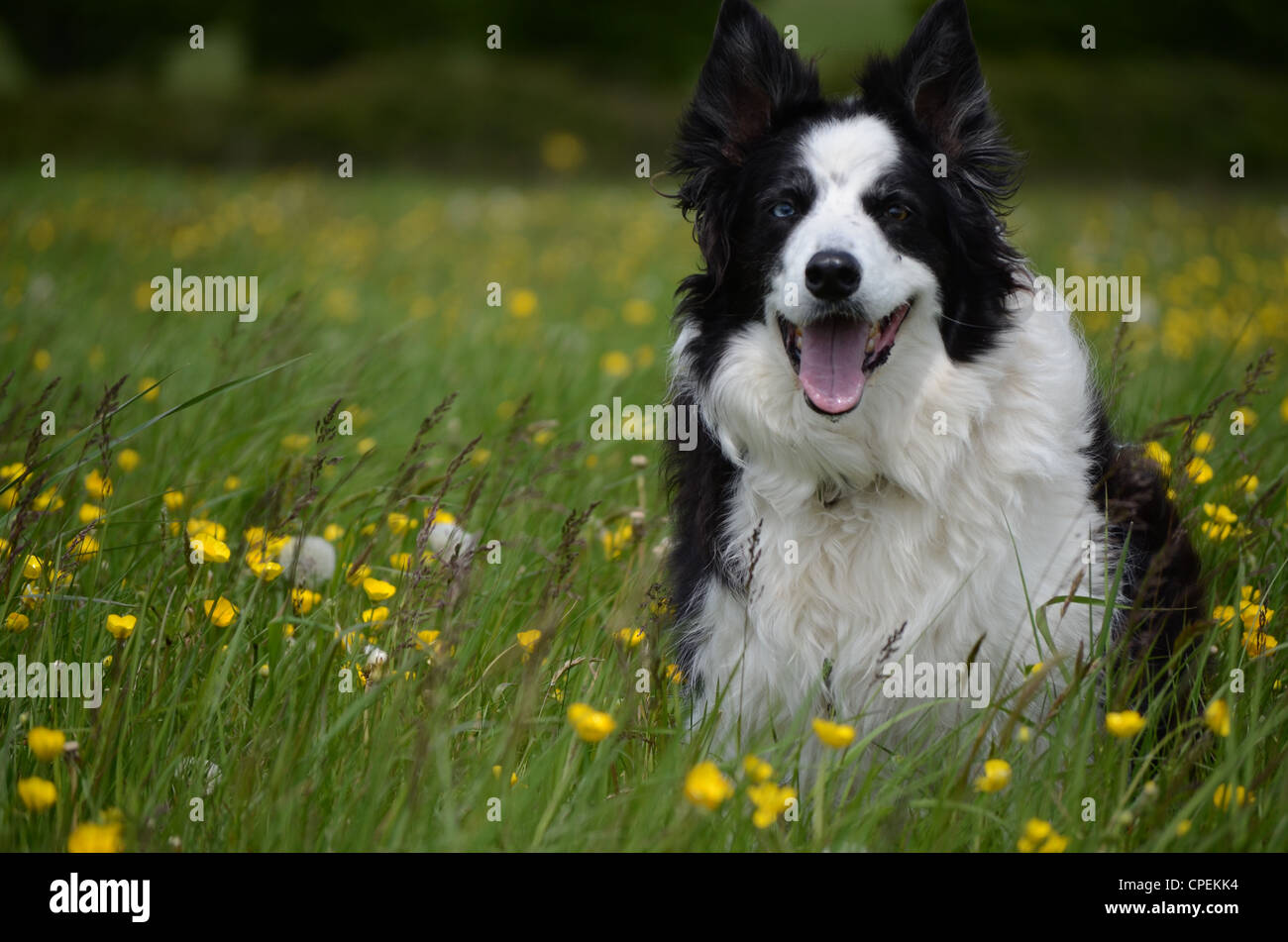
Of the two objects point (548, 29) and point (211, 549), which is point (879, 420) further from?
point (548, 29)

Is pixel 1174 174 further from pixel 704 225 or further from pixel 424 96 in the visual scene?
pixel 704 225

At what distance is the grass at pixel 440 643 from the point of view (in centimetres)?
197

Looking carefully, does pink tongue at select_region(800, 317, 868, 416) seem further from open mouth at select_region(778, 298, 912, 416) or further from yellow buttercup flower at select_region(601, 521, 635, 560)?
yellow buttercup flower at select_region(601, 521, 635, 560)

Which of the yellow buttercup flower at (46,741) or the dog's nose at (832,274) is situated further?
the dog's nose at (832,274)

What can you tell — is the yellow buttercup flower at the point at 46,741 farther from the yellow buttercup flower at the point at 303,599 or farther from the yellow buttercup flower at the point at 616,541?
the yellow buttercup flower at the point at 616,541

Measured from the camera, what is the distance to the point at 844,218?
269 cm

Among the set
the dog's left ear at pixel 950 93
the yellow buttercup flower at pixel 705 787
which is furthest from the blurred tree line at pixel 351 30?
the yellow buttercup flower at pixel 705 787

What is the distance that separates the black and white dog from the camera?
101 inches

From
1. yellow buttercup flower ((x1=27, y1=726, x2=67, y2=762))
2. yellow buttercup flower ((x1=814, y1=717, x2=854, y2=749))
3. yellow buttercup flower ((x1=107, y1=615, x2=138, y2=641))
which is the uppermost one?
yellow buttercup flower ((x1=107, y1=615, x2=138, y2=641))

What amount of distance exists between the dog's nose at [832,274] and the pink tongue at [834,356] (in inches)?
5.2

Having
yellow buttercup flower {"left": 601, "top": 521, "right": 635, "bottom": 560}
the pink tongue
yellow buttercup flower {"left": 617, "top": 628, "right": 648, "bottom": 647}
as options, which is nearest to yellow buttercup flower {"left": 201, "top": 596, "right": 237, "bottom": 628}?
yellow buttercup flower {"left": 617, "top": 628, "right": 648, "bottom": 647}

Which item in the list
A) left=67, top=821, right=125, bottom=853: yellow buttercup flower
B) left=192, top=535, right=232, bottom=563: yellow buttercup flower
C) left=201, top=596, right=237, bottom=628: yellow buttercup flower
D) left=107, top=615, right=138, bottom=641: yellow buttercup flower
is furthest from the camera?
left=192, top=535, right=232, bottom=563: yellow buttercup flower

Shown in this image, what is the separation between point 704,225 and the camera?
303 cm
